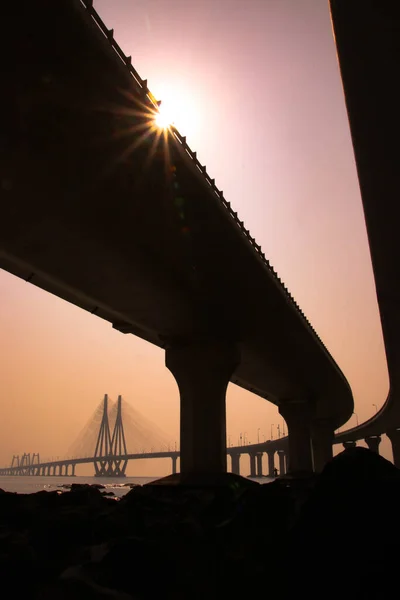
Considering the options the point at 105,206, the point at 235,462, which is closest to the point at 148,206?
the point at 105,206

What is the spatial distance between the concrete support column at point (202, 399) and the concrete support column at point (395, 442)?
80047mm

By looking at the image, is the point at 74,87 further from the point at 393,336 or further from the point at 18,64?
the point at 393,336

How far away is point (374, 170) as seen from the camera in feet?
51.3

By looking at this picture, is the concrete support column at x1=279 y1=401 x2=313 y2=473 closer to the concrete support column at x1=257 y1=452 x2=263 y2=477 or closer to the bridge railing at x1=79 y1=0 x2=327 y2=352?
the bridge railing at x1=79 y1=0 x2=327 y2=352

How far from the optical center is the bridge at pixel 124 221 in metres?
11.3

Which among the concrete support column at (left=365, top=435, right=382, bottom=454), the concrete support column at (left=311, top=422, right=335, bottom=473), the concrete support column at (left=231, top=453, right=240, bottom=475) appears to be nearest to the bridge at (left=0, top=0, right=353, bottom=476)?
the concrete support column at (left=311, top=422, right=335, bottom=473)

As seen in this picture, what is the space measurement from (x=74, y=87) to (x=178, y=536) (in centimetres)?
1032

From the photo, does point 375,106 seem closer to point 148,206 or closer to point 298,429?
point 148,206

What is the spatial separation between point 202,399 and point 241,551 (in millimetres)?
21254

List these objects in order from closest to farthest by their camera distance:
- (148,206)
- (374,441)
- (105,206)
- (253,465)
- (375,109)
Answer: (375,109) < (105,206) < (148,206) < (374,441) < (253,465)

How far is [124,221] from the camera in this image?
16.8 meters

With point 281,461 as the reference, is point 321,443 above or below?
above

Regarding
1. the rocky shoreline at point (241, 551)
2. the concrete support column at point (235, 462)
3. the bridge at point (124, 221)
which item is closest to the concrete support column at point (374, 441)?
the concrete support column at point (235, 462)

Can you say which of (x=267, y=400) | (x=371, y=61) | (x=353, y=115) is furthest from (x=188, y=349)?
(x=267, y=400)
